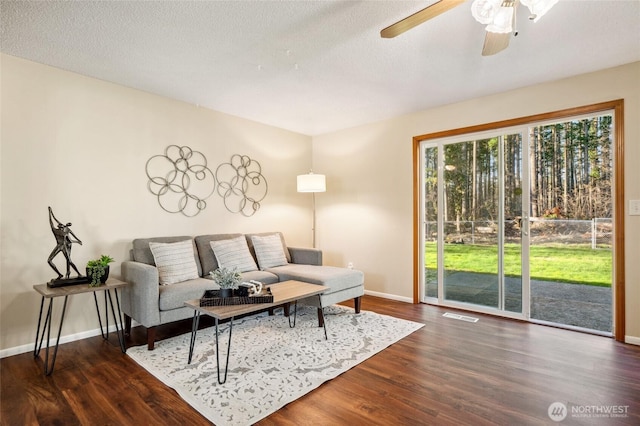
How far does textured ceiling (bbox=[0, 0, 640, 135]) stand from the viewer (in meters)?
2.04

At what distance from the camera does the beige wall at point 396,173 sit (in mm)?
2762

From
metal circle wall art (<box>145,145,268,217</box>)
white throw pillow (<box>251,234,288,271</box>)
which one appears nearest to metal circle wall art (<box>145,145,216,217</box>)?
metal circle wall art (<box>145,145,268,217</box>)

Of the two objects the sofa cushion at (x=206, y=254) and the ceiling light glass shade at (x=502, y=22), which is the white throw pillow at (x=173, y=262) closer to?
the sofa cushion at (x=206, y=254)

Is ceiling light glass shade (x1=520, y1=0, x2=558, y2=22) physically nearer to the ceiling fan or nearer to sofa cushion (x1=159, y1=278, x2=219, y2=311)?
the ceiling fan

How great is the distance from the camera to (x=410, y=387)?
2.04 metres

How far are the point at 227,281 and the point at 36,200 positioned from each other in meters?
1.84

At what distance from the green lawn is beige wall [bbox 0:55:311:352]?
298 centimetres

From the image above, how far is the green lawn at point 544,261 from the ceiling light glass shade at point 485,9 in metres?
2.63

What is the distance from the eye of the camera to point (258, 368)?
227 cm

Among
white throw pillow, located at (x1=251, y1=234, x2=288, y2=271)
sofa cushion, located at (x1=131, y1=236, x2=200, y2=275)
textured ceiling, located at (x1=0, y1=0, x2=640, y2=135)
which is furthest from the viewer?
white throw pillow, located at (x1=251, y1=234, x2=288, y2=271)

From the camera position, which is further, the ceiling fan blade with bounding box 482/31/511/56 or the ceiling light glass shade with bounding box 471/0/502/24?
the ceiling fan blade with bounding box 482/31/511/56

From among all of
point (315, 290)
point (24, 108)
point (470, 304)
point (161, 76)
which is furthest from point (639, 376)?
point (24, 108)

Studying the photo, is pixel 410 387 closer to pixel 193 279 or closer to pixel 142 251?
pixel 193 279

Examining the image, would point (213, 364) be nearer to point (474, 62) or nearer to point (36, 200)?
point (36, 200)
